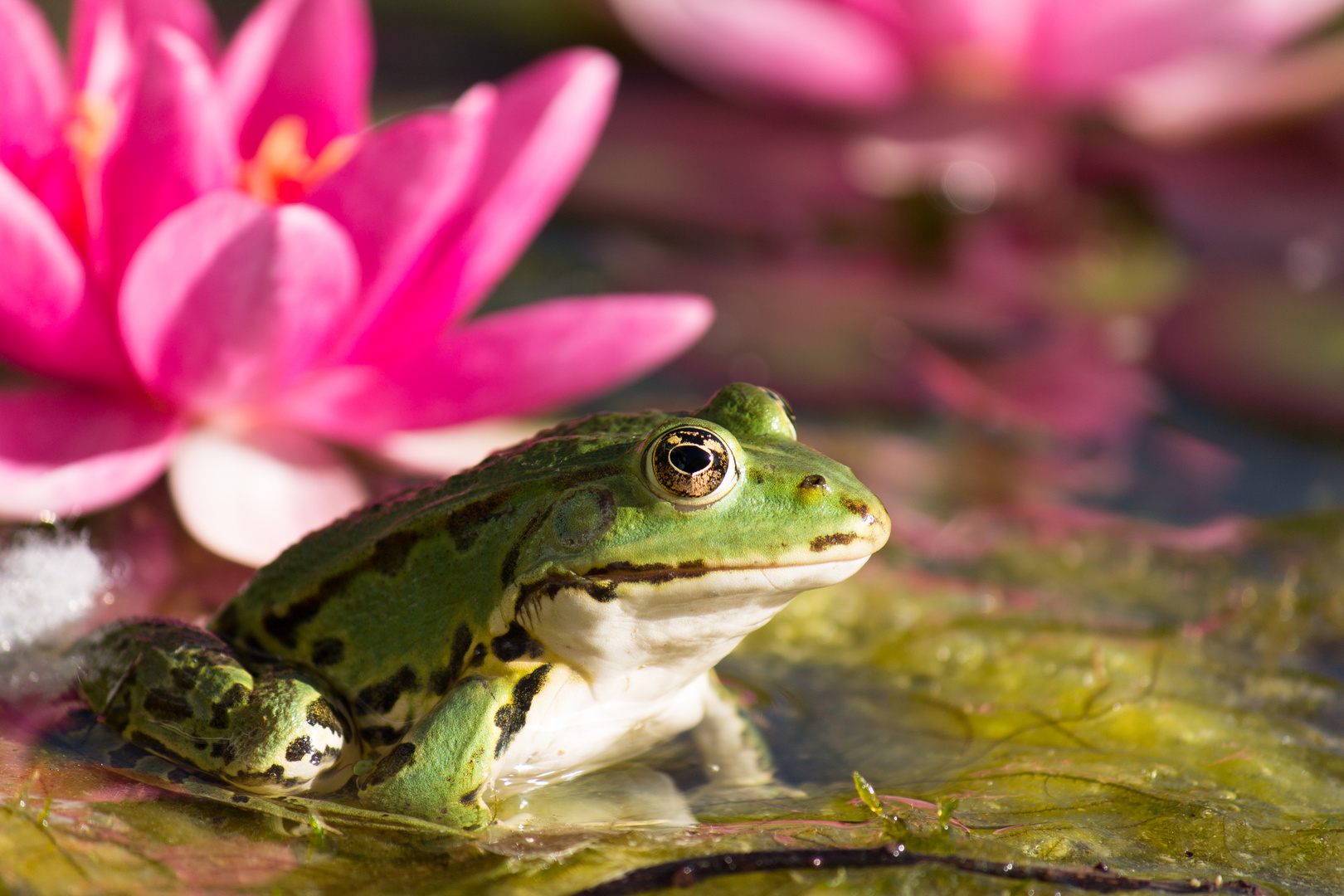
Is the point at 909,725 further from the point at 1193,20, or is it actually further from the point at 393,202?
the point at 1193,20

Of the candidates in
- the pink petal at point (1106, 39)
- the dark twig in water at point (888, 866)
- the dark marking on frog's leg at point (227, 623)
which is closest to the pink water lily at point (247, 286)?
the dark marking on frog's leg at point (227, 623)

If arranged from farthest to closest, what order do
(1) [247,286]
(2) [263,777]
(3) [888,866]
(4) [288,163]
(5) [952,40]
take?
1. (5) [952,40]
2. (4) [288,163]
3. (1) [247,286]
4. (2) [263,777]
5. (3) [888,866]

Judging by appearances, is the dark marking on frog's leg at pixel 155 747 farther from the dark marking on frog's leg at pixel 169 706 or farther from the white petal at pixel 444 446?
the white petal at pixel 444 446

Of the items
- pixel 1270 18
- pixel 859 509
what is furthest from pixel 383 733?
pixel 1270 18

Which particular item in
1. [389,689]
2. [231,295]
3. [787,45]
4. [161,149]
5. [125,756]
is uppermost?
[787,45]

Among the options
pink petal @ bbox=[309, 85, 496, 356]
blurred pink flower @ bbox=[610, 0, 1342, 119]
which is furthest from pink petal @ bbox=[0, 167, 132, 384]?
blurred pink flower @ bbox=[610, 0, 1342, 119]

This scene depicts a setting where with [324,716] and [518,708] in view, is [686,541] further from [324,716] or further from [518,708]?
[324,716]

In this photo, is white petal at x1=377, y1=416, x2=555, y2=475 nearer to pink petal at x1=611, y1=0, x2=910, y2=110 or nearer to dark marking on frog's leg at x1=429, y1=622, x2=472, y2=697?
dark marking on frog's leg at x1=429, y1=622, x2=472, y2=697
